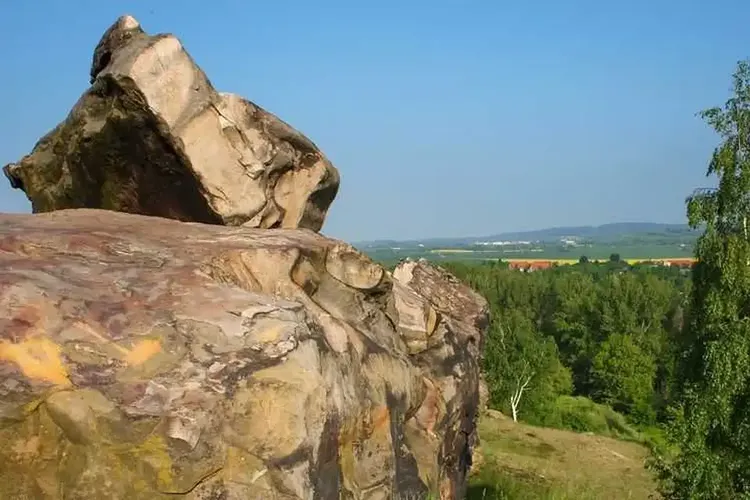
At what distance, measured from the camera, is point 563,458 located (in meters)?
42.8

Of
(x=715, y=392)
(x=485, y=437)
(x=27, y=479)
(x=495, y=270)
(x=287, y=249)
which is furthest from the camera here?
(x=495, y=270)

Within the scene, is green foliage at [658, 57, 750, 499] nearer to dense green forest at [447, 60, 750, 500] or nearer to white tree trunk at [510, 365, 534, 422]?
dense green forest at [447, 60, 750, 500]

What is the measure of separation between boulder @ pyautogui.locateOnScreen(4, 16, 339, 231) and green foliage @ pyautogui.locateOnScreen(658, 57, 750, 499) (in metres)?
10.7

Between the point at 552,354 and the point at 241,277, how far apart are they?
5975cm

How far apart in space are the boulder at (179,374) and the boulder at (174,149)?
183cm

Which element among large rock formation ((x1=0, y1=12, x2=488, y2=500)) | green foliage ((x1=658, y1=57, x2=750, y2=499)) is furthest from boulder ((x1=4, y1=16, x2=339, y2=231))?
green foliage ((x1=658, y1=57, x2=750, y2=499))

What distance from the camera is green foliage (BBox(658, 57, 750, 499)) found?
1788 centimetres

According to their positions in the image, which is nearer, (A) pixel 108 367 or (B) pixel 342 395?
(A) pixel 108 367

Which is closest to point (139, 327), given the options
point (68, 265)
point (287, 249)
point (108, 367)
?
point (108, 367)

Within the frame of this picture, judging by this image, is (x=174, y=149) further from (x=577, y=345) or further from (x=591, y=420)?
(x=577, y=345)

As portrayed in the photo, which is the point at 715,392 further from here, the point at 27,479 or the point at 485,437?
the point at 485,437

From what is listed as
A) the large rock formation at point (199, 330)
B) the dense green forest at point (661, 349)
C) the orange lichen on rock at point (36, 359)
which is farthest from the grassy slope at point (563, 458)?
the orange lichen on rock at point (36, 359)

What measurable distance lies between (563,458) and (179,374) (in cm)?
3966

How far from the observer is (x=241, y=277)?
6996 mm
